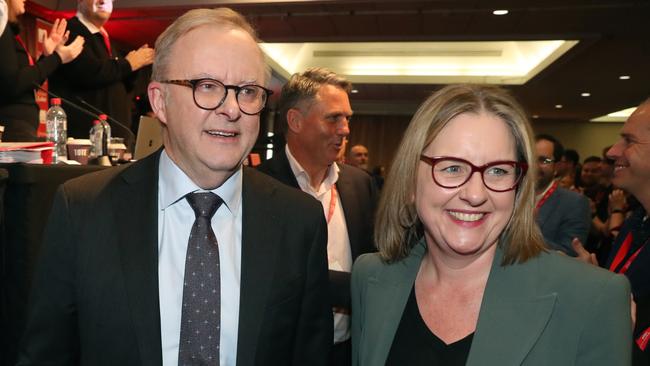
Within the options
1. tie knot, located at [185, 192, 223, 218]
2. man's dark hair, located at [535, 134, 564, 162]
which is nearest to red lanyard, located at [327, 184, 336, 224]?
tie knot, located at [185, 192, 223, 218]

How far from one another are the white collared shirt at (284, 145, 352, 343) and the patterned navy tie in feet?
3.24

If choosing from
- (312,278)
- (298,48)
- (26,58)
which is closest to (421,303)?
(312,278)

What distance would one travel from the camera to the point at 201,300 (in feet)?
4.40

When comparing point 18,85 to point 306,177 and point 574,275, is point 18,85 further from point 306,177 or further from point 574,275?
point 574,275

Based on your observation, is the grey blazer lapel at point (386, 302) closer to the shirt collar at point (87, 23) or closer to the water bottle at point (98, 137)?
the water bottle at point (98, 137)

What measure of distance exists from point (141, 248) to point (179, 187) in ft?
0.68

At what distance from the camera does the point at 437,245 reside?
1.50 metres

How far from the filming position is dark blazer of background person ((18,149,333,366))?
50.4 inches

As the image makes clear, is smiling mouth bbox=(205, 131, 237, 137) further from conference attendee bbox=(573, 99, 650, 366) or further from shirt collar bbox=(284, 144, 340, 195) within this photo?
conference attendee bbox=(573, 99, 650, 366)

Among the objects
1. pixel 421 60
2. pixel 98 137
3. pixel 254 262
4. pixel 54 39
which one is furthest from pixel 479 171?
pixel 421 60

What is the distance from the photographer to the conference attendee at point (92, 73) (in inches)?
119

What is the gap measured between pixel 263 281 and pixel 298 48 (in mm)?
9092

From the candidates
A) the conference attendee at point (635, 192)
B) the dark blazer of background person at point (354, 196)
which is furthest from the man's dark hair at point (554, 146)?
the dark blazer of background person at point (354, 196)

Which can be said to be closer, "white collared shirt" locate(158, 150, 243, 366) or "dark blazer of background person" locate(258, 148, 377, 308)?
"white collared shirt" locate(158, 150, 243, 366)
